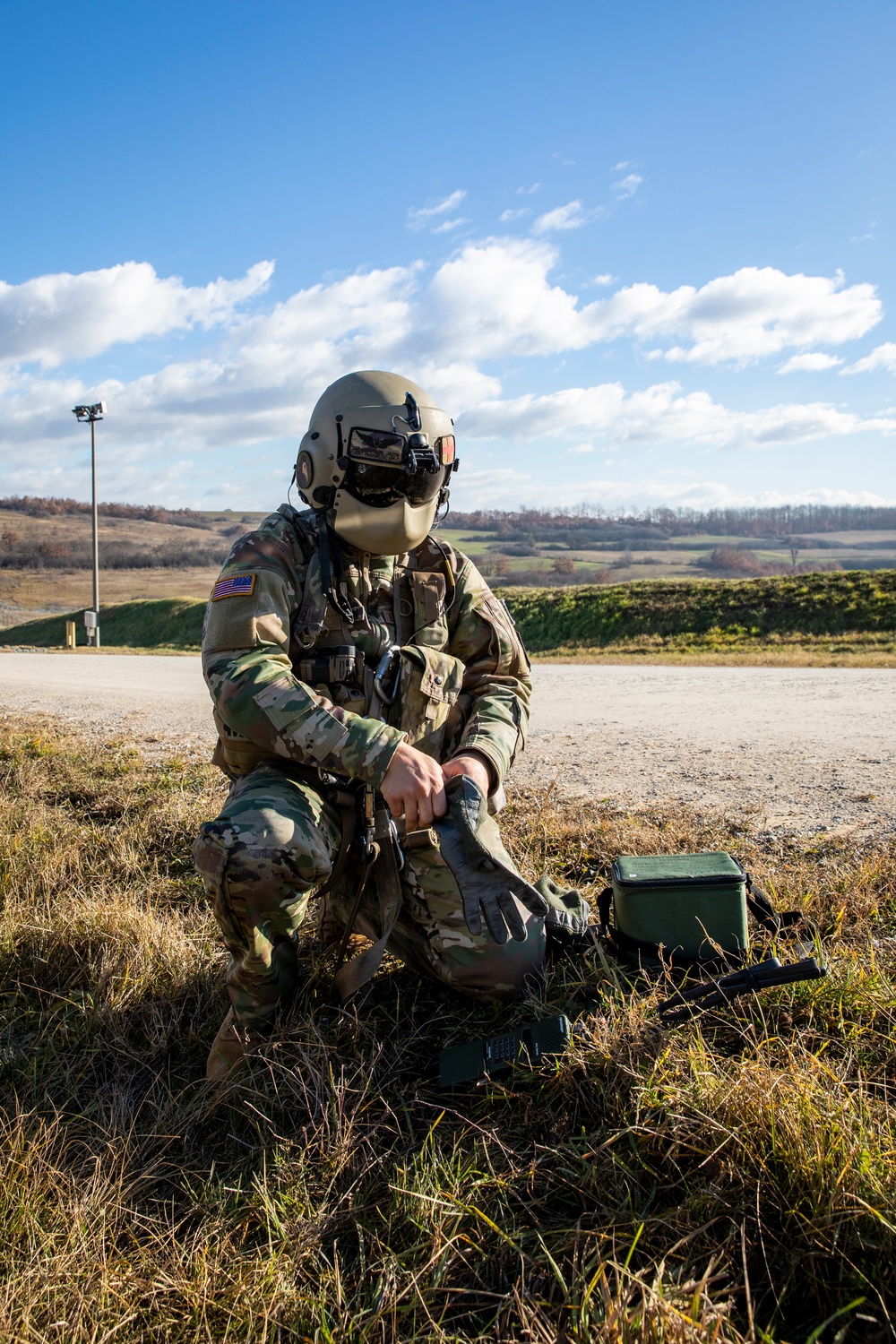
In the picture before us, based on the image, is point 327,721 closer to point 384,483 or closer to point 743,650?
point 384,483

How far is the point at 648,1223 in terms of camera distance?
1754 millimetres

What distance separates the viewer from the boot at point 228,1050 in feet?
7.85

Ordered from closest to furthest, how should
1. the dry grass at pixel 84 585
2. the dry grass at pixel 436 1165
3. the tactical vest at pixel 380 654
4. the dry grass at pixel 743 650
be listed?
the dry grass at pixel 436 1165 → the tactical vest at pixel 380 654 → the dry grass at pixel 743 650 → the dry grass at pixel 84 585

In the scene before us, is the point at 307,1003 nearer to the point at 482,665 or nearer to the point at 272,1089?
the point at 272,1089

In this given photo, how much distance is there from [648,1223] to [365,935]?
1.55 meters

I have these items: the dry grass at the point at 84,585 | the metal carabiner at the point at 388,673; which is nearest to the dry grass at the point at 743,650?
the metal carabiner at the point at 388,673

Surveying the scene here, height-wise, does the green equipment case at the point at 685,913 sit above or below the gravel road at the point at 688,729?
above

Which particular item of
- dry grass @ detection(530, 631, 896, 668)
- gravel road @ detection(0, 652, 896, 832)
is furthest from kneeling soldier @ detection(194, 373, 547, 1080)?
dry grass @ detection(530, 631, 896, 668)

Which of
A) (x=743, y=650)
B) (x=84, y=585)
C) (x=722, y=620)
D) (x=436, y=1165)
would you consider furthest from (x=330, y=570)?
(x=84, y=585)

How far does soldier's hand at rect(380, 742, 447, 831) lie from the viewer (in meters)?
2.48

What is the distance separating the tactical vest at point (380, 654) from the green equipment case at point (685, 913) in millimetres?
845

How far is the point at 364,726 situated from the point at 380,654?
52 cm

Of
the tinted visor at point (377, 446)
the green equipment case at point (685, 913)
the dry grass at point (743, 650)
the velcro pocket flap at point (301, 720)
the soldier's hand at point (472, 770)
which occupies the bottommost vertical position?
the dry grass at point (743, 650)

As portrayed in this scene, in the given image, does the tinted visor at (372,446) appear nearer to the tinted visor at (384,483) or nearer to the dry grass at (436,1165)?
the tinted visor at (384,483)
